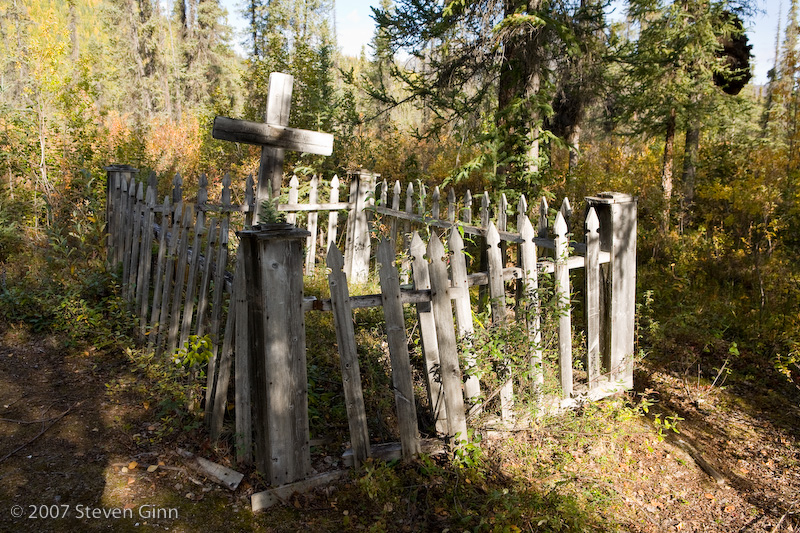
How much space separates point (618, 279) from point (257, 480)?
3325 millimetres

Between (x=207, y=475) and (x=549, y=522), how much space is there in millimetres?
2110

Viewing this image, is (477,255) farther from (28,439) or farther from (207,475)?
(28,439)

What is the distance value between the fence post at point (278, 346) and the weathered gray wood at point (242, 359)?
3 cm

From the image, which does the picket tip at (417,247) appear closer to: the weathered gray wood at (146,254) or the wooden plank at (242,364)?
the wooden plank at (242,364)

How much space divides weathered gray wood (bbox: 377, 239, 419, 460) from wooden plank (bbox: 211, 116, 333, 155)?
7.48 ft

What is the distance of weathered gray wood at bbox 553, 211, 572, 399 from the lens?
3.65 meters

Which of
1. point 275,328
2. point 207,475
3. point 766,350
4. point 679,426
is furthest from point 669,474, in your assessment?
point 207,475

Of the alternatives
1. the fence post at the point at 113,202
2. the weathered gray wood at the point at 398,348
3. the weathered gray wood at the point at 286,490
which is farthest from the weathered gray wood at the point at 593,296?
the fence post at the point at 113,202

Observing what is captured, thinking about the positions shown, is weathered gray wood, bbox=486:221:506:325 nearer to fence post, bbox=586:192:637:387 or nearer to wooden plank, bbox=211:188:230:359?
fence post, bbox=586:192:637:387

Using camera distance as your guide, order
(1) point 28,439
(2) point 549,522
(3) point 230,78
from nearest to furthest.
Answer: (2) point 549,522 → (1) point 28,439 → (3) point 230,78

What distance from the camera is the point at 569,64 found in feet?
27.0

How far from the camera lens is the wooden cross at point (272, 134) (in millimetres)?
4473

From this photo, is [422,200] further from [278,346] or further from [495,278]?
[278,346]

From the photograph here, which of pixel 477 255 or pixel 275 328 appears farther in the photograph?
pixel 477 255
